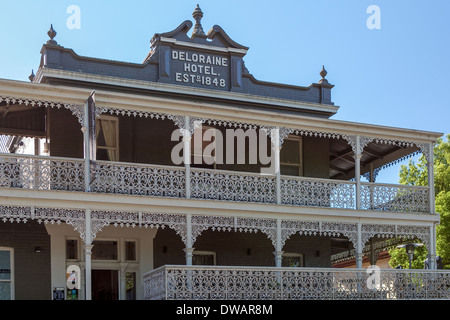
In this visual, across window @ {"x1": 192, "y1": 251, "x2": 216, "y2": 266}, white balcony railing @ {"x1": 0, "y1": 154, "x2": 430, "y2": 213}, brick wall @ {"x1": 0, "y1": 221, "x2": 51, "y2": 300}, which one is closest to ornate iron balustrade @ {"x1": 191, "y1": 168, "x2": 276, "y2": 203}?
white balcony railing @ {"x1": 0, "y1": 154, "x2": 430, "y2": 213}

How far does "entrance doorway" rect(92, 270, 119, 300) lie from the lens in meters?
23.8

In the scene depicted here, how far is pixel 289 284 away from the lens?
2291cm

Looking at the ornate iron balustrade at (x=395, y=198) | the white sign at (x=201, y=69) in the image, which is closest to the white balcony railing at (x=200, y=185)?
the ornate iron balustrade at (x=395, y=198)

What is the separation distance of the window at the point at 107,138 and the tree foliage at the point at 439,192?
14697mm

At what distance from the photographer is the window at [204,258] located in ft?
82.2

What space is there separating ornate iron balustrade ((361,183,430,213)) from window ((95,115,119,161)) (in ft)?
23.9

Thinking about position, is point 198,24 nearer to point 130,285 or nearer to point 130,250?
point 130,250

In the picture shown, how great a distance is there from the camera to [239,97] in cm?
2694

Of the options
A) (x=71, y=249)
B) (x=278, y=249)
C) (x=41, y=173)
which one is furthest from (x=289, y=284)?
(x=41, y=173)

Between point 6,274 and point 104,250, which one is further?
point 104,250

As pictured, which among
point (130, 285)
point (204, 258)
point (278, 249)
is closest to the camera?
point (278, 249)

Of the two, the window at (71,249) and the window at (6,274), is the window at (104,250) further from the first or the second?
the window at (6,274)

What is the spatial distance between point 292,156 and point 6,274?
9.83 m
